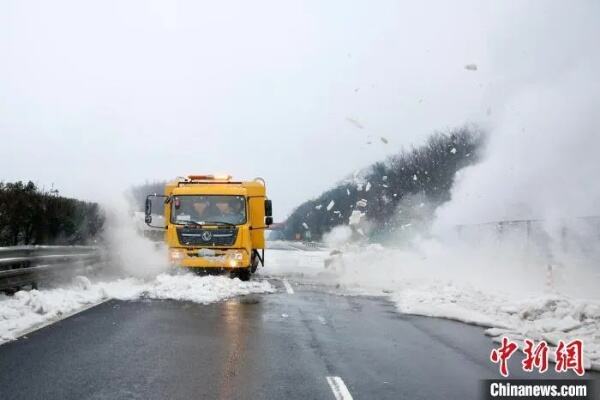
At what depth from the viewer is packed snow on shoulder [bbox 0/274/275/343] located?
926cm

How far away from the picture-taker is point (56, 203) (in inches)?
819

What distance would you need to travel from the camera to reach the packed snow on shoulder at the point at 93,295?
9258 mm

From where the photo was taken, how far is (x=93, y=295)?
12.8m

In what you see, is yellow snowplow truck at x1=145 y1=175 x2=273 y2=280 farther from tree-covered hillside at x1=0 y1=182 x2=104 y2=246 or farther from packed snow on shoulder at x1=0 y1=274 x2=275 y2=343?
tree-covered hillside at x1=0 y1=182 x2=104 y2=246

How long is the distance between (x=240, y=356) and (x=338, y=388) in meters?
1.81

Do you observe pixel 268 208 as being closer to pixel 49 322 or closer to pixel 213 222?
pixel 213 222

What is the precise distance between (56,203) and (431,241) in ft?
61.5

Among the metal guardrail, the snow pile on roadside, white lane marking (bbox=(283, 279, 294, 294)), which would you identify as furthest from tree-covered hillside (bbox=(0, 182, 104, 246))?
the snow pile on roadside

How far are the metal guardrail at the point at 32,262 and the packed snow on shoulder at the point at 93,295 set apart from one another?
366 mm

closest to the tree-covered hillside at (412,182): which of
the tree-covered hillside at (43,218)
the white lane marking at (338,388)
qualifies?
the tree-covered hillside at (43,218)

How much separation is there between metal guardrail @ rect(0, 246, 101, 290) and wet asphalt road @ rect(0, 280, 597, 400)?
1719mm

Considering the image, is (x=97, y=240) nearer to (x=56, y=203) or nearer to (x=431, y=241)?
(x=56, y=203)

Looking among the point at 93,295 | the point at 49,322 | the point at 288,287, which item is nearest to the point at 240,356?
the point at 49,322

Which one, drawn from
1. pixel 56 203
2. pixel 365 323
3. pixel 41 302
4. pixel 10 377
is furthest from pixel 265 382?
pixel 56 203
